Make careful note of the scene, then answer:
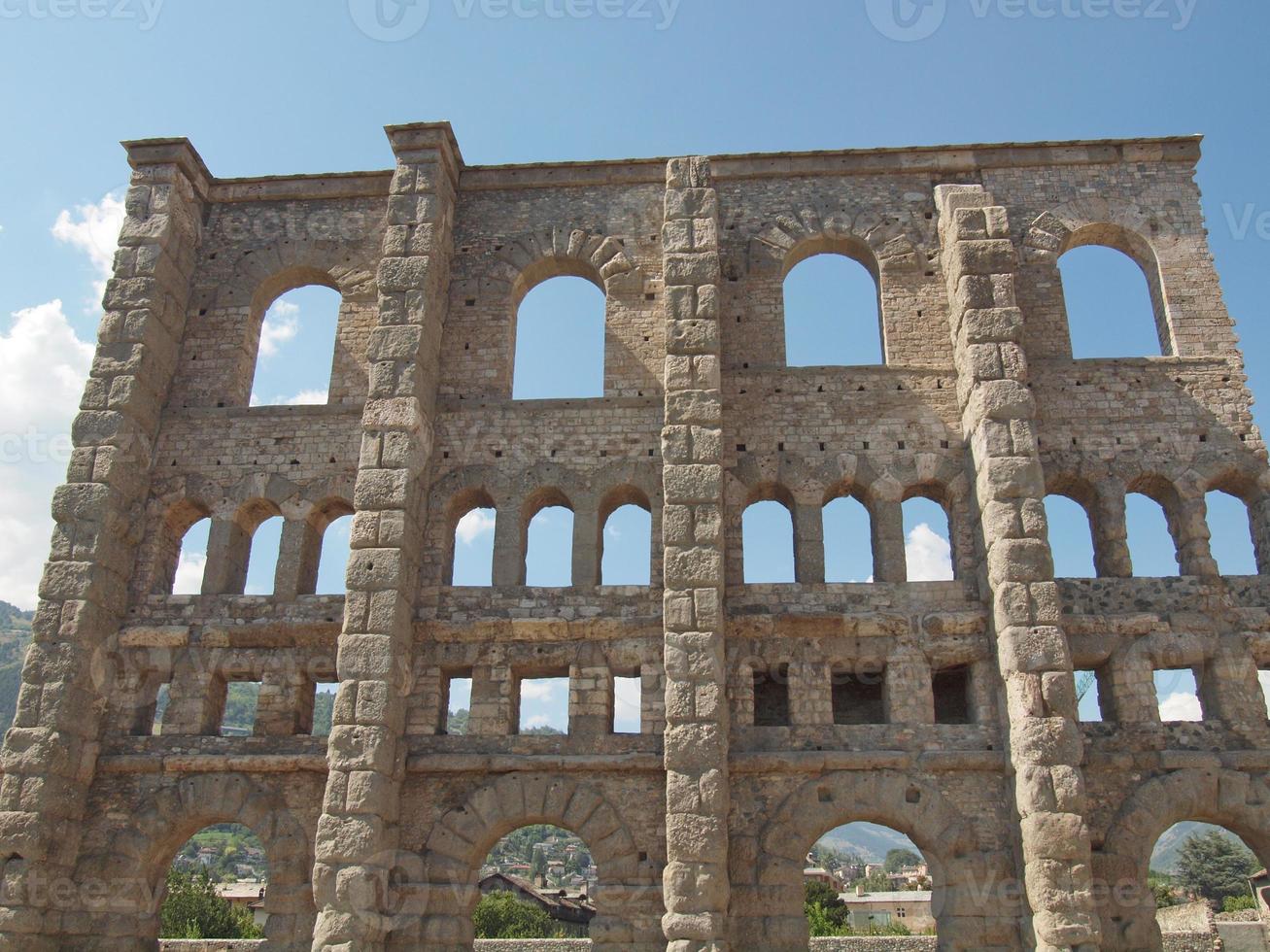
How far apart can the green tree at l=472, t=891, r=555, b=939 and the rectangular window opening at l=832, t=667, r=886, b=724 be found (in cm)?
2192

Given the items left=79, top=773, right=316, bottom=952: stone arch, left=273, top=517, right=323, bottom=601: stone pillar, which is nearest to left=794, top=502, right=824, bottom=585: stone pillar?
left=273, top=517, right=323, bottom=601: stone pillar

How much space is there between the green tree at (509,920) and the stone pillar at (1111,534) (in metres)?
24.3

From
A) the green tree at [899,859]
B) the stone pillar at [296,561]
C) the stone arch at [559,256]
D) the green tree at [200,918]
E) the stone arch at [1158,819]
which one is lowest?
the green tree at [200,918]

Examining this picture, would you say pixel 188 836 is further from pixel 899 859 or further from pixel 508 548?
pixel 899 859

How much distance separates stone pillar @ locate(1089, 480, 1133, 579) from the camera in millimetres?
13117

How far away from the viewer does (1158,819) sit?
1161 centimetres

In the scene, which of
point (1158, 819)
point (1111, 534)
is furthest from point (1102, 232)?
point (1158, 819)

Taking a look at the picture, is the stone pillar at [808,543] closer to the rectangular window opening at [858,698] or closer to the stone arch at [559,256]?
the rectangular window opening at [858,698]

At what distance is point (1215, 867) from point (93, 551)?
169 ft

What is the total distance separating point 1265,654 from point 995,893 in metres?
4.57

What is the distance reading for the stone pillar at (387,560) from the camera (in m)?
11.3

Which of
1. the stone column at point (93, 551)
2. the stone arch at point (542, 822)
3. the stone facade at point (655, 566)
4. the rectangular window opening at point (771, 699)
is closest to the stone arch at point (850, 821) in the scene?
the stone facade at point (655, 566)

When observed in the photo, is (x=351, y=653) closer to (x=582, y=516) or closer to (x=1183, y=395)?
(x=582, y=516)

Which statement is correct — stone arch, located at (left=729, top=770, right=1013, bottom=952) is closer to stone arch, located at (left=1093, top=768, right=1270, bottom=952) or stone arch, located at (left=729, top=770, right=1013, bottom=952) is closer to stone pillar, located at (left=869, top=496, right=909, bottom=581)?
stone arch, located at (left=1093, top=768, right=1270, bottom=952)
